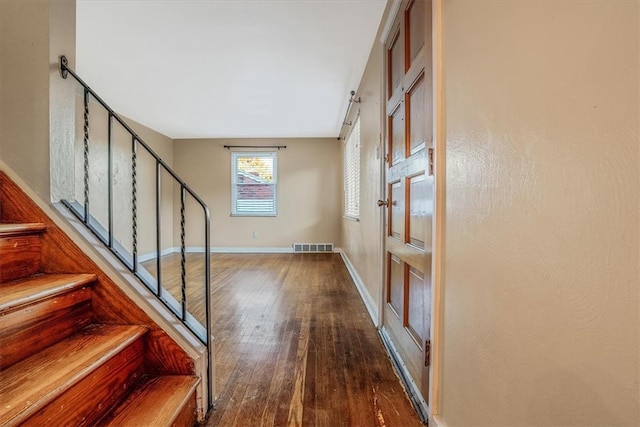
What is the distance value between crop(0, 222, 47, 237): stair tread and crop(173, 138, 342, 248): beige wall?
514cm

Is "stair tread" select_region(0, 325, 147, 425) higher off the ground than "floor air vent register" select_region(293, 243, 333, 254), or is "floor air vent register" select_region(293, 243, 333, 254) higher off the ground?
"stair tread" select_region(0, 325, 147, 425)

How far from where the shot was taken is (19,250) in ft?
3.64

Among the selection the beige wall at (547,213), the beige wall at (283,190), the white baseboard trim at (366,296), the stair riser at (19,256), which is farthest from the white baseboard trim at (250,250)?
the beige wall at (547,213)

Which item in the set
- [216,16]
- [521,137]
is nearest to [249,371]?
[521,137]

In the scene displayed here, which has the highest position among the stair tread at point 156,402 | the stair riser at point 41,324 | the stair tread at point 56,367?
the stair riser at point 41,324

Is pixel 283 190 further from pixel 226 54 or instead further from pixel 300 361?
pixel 300 361

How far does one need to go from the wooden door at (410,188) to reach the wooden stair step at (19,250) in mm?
1549

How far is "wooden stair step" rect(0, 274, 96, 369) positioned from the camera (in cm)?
88

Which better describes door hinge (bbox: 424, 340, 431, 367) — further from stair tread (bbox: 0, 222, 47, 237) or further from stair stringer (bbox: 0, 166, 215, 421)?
stair tread (bbox: 0, 222, 47, 237)

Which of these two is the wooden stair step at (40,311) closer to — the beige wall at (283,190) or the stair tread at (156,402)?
the stair tread at (156,402)

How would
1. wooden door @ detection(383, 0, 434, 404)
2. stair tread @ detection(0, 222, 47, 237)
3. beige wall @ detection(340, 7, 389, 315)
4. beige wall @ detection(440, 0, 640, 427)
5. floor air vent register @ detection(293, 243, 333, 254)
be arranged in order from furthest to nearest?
floor air vent register @ detection(293, 243, 333, 254)
beige wall @ detection(340, 7, 389, 315)
wooden door @ detection(383, 0, 434, 404)
stair tread @ detection(0, 222, 47, 237)
beige wall @ detection(440, 0, 640, 427)

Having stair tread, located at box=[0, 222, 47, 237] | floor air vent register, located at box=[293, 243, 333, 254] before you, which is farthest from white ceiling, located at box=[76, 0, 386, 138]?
floor air vent register, located at box=[293, 243, 333, 254]

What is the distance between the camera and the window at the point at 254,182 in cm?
630

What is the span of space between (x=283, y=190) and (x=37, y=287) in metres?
5.33
